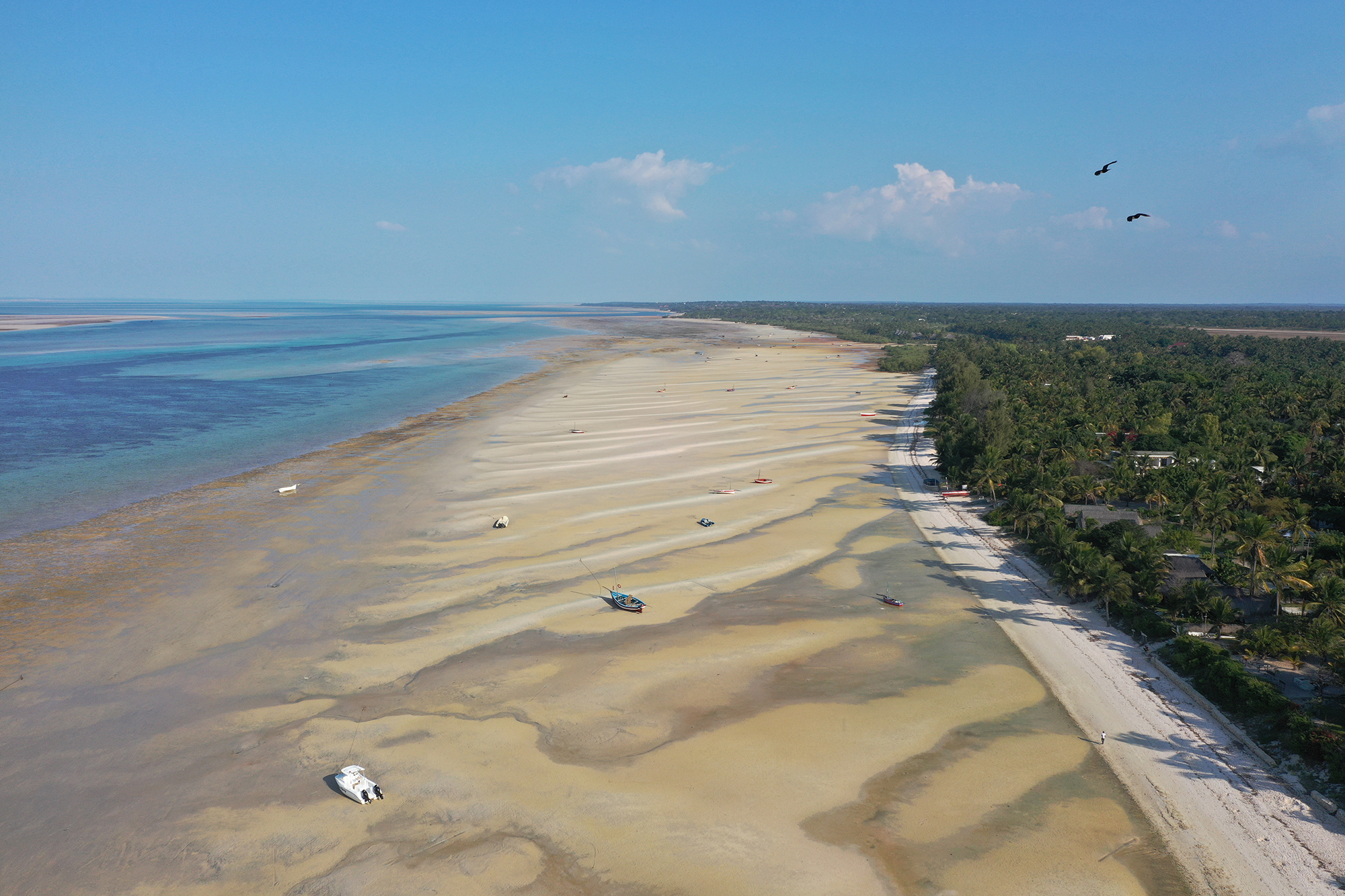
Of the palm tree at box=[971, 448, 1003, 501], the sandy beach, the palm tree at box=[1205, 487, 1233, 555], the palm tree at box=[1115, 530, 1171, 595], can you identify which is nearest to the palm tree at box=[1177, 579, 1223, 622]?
the palm tree at box=[1115, 530, 1171, 595]

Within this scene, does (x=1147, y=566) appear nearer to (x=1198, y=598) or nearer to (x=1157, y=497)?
(x=1198, y=598)

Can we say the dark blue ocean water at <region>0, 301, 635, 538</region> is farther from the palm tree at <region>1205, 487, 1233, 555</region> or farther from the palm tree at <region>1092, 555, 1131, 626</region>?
the palm tree at <region>1205, 487, 1233, 555</region>

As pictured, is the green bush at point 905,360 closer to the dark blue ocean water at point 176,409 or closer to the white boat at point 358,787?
the dark blue ocean water at point 176,409

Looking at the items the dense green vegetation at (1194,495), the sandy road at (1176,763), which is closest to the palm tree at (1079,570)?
the dense green vegetation at (1194,495)

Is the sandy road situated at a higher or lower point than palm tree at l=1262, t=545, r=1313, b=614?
lower

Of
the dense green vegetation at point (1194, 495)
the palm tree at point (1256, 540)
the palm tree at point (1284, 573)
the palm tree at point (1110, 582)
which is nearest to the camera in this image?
the dense green vegetation at point (1194, 495)

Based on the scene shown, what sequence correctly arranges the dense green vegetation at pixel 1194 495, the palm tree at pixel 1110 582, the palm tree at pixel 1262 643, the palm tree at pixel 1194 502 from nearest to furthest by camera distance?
the dense green vegetation at pixel 1194 495 → the palm tree at pixel 1262 643 → the palm tree at pixel 1110 582 → the palm tree at pixel 1194 502
